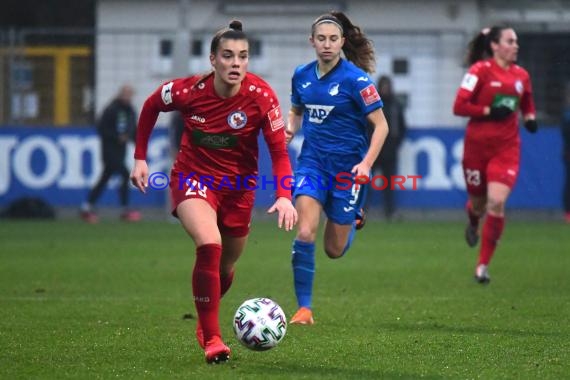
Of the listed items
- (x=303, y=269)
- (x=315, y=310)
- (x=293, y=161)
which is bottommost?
(x=315, y=310)

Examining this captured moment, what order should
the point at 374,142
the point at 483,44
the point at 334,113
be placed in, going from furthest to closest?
1. the point at 483,44
2. the point at 334,113
3. the point at 374,142

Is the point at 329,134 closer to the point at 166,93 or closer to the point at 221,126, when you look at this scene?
the point at 221,126

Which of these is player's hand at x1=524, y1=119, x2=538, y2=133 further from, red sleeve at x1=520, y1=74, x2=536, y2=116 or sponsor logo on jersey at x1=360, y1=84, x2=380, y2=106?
sponsor logo on jersey at x1=360, y1=84, x2=380, y2=106

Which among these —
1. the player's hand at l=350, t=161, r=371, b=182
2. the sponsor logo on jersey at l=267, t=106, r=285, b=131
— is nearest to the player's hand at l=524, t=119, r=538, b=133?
the player's hand at l=350, t=161, r=371, b=182

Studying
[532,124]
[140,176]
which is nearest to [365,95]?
[140,176]

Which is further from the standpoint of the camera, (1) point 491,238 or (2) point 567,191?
(2) point 567,191

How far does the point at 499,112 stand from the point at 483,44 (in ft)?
2.49

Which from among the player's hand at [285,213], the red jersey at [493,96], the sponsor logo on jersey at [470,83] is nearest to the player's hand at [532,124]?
the red jersey at [493,96]

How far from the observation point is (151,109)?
8.13m

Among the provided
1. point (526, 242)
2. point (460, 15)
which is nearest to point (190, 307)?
point (526, 242)

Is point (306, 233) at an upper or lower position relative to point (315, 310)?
upper

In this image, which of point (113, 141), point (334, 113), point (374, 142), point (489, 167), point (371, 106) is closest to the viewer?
point (374, 142)

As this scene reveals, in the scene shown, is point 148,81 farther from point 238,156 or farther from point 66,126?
point 238,156

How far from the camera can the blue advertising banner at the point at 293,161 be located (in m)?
22.3
